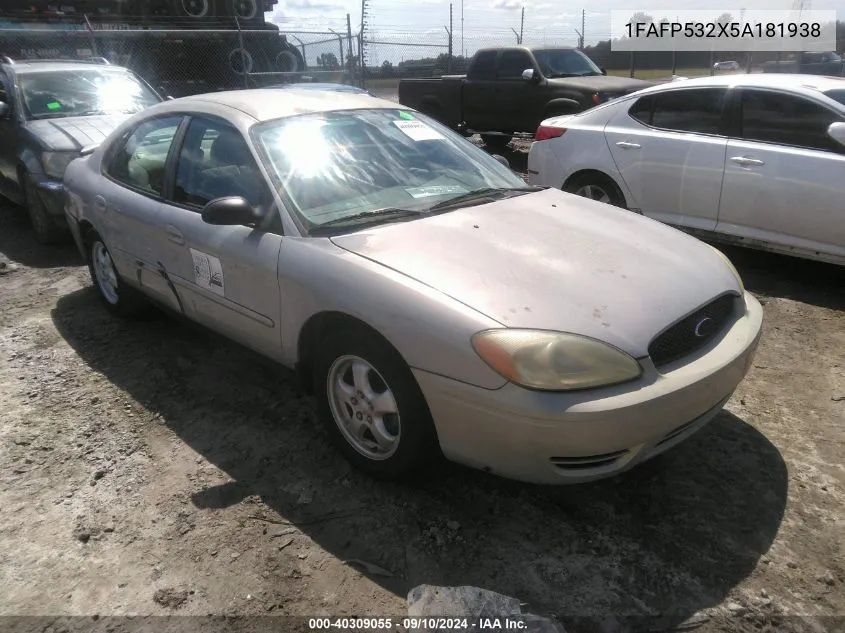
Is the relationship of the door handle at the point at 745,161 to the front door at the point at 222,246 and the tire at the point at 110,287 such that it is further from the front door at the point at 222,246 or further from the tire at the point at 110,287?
the tire at the point at 110,287

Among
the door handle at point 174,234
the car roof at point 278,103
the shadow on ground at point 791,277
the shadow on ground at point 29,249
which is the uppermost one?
the car roof at point 278,103

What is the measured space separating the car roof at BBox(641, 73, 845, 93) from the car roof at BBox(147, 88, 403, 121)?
2.97m

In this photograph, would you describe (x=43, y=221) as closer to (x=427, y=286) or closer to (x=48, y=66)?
(x=48, y=66)

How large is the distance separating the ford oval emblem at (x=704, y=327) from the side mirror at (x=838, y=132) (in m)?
2.70

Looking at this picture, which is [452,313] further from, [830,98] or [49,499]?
[830,98]

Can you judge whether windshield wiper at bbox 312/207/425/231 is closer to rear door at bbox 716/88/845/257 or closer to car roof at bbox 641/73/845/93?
rear door at bbox 716/88/845/257

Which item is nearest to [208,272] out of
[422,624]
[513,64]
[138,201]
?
[138,201]

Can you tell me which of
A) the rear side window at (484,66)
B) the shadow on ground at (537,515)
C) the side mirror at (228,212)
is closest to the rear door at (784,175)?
the shadow on ground at (537,515)

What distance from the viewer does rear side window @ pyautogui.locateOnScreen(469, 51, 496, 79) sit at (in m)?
11.1

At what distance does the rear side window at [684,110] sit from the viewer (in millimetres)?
5363

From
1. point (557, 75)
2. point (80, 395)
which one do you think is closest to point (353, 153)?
point (80, 395)

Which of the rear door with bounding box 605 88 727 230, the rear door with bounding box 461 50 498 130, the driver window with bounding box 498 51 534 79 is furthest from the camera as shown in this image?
the rear door with bounding box 461 50 498 130

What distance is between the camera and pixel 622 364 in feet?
7.64

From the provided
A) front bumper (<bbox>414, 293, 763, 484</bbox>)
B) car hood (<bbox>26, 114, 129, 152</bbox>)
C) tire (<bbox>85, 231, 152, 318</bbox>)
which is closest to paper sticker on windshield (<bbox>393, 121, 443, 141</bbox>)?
front bumper (<bbox>414, 293, 763, 484</bbox>)
